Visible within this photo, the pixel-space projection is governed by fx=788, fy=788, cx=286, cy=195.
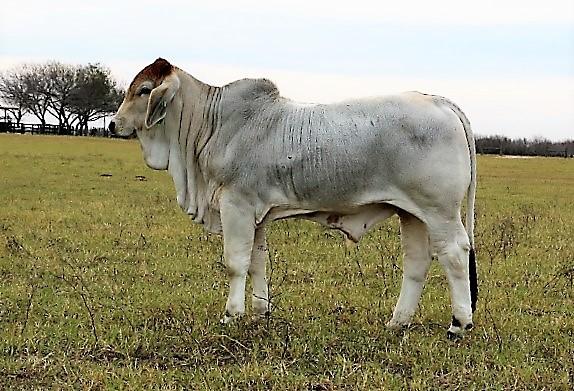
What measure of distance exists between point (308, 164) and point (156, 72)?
1.61 m

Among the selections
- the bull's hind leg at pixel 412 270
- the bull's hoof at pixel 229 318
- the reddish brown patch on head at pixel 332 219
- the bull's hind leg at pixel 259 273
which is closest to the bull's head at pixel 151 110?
the bull's hind leg at pixel 259 273

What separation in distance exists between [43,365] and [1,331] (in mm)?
1098

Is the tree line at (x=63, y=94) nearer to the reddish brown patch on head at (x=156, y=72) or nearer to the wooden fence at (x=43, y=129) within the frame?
the wooden fence at (x=43, y=129)

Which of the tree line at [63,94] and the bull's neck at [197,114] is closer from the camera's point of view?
the bull's neck at [197,114]

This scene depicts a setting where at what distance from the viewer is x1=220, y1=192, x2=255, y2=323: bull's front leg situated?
6.39m

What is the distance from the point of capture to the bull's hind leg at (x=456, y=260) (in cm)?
622

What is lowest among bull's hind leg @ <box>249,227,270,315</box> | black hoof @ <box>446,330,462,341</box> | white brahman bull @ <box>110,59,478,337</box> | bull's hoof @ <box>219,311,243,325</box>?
black hoof @ <box>446,330,462,341</box>

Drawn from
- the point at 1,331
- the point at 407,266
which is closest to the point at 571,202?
the point at 407,266

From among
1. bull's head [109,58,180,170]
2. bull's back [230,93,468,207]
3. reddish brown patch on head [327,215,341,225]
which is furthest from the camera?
bull's head [109,58,180,170]

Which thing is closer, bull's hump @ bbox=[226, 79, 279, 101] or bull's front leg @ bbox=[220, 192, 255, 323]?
bull's front leg @ bbox=[220, 192, 255, 323]

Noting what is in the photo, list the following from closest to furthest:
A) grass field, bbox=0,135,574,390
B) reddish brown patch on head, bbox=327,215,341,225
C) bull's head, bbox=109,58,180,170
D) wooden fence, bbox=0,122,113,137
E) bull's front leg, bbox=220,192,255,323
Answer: grass field, bbox=0,135,574,390
bull's front leg, bbox=220,192,255,323
reddish brown patch on head, bbox=327,215,341,225
bull's head, bbox=109,58,180,170
wooden fence, bbox=0,122,113,137

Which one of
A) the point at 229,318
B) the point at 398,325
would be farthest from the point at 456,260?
the point at 229,318

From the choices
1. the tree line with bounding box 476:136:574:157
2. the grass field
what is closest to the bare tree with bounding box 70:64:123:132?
the tree line with bounding box 476:136:574:157

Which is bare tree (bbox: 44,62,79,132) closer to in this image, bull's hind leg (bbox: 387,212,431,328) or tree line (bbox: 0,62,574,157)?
tree line (bbox: 0,62,574,157)
